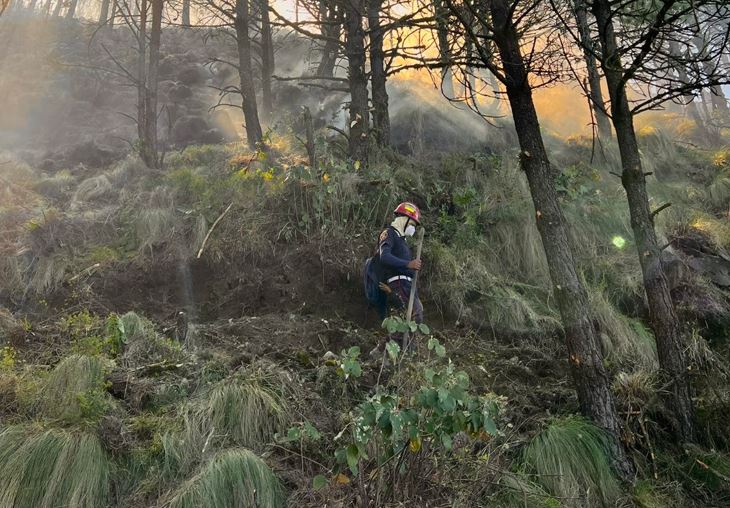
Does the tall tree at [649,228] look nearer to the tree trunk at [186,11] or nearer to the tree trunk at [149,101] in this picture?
the tree trunk at [149,101]

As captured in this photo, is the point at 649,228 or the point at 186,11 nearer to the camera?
the point at 649,228

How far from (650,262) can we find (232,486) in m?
3.81

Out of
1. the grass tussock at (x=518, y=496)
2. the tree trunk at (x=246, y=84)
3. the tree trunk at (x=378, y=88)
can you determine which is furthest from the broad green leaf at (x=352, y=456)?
the tree trunk at (x=246, y=84)

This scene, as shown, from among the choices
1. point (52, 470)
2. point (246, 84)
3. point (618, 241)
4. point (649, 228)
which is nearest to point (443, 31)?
point (649, 228)

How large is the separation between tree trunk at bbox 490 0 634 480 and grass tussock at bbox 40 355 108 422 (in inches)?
145

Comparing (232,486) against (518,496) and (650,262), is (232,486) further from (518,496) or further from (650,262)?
(650,262)

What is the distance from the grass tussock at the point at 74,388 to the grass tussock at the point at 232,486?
1.13 metres

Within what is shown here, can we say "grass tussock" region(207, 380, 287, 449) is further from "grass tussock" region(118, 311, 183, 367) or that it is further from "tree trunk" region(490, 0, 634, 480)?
"tree trunk" region(490, 0, 634, 480)

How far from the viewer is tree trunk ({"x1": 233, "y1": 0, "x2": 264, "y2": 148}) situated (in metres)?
10.6

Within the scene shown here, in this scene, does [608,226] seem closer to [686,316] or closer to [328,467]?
[686,316]

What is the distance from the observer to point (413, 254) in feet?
23.2

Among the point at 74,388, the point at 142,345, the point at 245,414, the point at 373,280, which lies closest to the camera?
the point at 245,414

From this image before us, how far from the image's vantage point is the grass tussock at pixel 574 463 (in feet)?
13.0

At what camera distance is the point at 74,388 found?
4.50m
